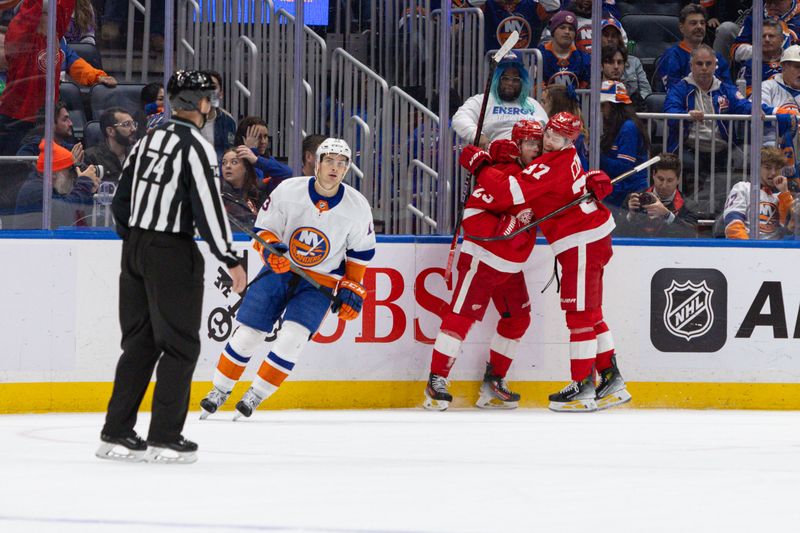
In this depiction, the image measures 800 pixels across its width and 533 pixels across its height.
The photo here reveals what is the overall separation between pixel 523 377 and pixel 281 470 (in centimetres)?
273

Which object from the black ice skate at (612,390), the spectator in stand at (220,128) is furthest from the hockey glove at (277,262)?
the black ice skate at (612,390)

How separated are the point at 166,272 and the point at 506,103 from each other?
3094 millimetres

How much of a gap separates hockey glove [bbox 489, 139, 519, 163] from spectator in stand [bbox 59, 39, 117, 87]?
1.86m

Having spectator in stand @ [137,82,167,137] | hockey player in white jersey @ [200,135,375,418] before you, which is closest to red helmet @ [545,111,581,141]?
hockey player in white jersey @ [200,135,375,418]

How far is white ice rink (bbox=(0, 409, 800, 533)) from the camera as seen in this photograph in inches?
128

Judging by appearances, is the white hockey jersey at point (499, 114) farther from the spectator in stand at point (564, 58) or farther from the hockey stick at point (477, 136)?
the spectator in stand at point (564, 58)

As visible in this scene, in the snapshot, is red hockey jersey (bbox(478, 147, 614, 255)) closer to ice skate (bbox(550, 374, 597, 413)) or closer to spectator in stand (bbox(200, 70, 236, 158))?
ice skate (bbox(550, 374, 597, 413))

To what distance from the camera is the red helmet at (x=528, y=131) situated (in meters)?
6.54

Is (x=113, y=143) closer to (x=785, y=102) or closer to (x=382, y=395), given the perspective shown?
(x=382, y=395)

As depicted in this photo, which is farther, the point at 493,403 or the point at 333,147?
the point at 493,403

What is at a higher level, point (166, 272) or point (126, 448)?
point (166, 272)

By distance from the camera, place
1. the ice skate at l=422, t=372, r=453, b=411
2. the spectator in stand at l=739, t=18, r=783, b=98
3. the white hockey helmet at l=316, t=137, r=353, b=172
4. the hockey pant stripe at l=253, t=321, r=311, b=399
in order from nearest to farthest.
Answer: the hockey pant stripe at l=253, t=321, r=311, b=399 → the white hockey helmet at l=316, t=137, r=353, b=172 → the ice skate at l=422, t=372, r=453, b=411 → the spectator in stand at l=739, t=18, r=783, b=98

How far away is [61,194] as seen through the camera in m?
6.16

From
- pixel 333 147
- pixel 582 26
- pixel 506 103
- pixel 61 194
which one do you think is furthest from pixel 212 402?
pixel 582 26
